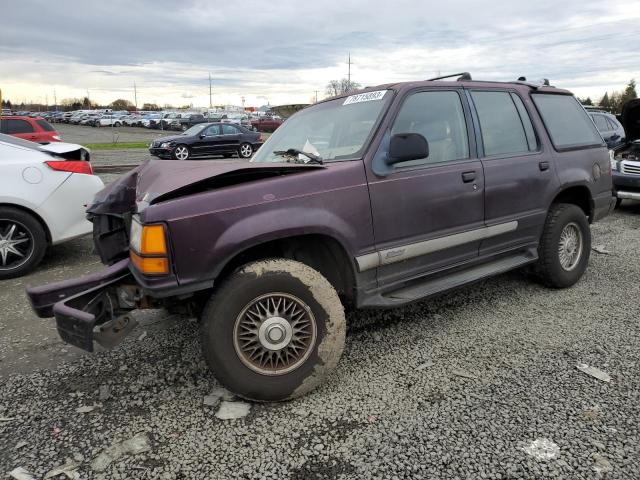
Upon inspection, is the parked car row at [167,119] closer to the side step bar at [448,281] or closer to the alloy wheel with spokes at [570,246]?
the alloy wheel with spokes at [570,246]

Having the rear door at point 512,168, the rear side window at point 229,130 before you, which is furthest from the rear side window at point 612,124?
the rear side window at point 229,130

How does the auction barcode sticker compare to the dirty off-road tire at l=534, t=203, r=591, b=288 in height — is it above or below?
above

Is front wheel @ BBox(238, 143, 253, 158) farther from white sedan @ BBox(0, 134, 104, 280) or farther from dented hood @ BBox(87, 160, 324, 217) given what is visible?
dented hood @ BBox(87, 160, 324, 217)

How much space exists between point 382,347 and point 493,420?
103 centimetres

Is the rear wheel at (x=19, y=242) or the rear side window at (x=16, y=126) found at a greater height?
the rear side window at (x=16, y=126)

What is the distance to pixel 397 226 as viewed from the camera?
318 cm

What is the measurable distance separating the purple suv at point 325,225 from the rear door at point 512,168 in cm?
1

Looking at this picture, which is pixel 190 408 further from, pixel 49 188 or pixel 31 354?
pixel 49 188

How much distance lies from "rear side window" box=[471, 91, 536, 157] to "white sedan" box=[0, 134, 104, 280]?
4.31 metres

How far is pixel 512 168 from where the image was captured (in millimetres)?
3875

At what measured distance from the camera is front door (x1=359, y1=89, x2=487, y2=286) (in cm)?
313

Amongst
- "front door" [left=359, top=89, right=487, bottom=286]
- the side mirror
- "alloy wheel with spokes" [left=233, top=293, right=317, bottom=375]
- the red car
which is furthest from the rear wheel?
the red car

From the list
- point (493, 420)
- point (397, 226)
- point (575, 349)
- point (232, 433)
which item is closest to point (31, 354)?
point (232, 433)

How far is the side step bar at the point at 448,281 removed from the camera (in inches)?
125
